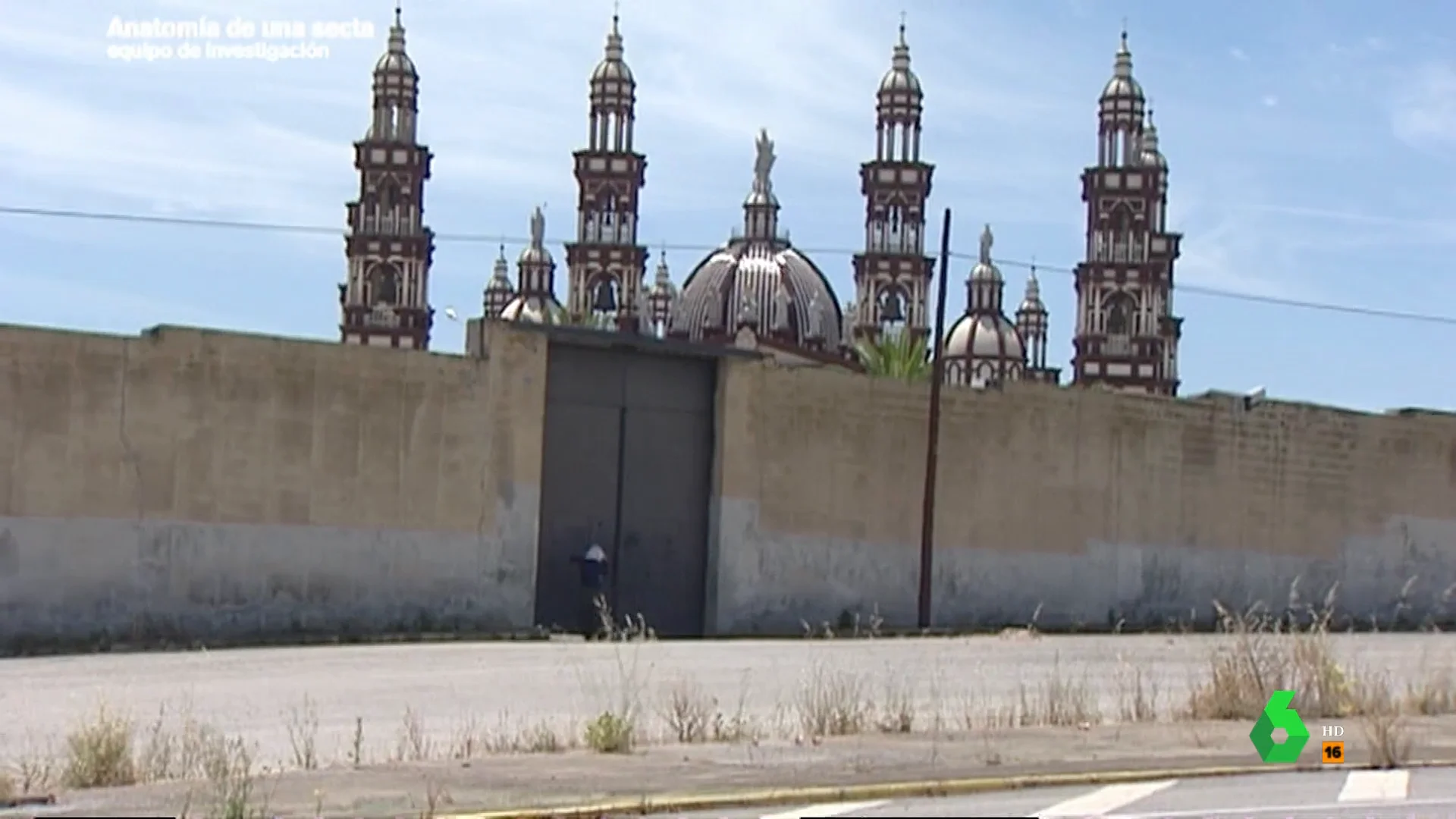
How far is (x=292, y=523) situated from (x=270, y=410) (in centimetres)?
143

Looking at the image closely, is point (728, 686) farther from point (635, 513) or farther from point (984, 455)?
point (984, 455)

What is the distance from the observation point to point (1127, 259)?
101 meters

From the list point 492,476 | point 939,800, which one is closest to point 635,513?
point 492,476

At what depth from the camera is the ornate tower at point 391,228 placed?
98.2 meters

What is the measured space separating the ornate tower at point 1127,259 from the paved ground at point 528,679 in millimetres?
74883

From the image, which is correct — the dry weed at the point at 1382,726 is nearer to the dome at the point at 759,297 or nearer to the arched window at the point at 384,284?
the dome at the point at 759,297

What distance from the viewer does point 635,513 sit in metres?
28.4

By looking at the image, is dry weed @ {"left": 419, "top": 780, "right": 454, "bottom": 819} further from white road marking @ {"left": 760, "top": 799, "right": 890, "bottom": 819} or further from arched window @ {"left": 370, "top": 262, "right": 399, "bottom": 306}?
arched window @ {"left": 370, "top": 262, "right": 399, "bottom": 306}

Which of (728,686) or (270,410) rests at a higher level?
(270,410)

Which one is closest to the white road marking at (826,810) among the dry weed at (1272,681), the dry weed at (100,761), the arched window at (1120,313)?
the dry weed at (100,761)

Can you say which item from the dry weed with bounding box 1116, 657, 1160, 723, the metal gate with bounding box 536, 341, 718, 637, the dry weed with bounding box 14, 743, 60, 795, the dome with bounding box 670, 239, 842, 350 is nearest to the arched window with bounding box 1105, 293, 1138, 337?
the dome with bounding box 670, 239, 842, 350

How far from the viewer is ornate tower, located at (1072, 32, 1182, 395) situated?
328ft

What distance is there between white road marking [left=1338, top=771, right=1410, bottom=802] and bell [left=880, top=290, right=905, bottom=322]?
290 feet

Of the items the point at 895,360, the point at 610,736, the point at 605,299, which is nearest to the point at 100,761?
the point at 610,736
